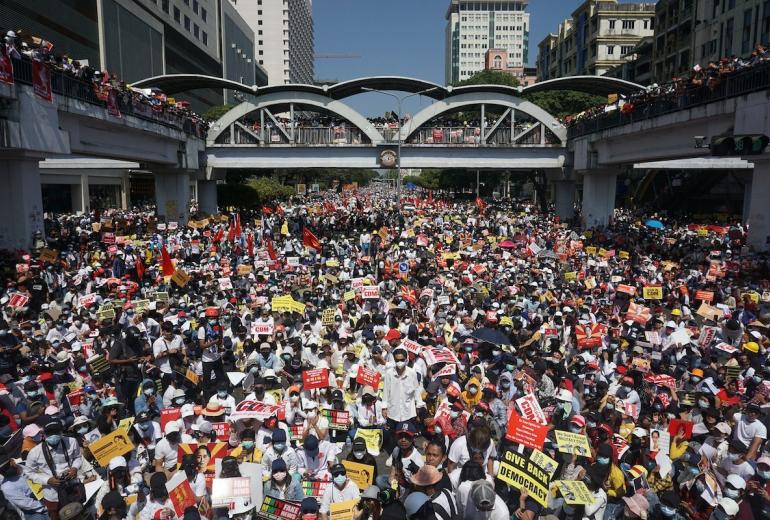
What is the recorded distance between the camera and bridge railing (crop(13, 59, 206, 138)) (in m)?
18.4

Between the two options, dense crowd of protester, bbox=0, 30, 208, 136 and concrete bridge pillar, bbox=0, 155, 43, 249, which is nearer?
dense crowd of protester, bbox=0, 30, 208, 136

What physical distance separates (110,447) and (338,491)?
2767mm

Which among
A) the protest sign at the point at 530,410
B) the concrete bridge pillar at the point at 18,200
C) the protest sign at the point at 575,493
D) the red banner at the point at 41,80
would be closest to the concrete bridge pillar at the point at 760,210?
the protest sign at the point at 530,410

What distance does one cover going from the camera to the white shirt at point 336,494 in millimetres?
5883

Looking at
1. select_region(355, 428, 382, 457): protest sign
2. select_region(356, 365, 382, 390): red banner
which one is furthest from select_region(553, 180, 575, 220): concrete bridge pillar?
select_region(355, 428, 382, 457): protest sign

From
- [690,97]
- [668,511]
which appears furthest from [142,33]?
[668,511]

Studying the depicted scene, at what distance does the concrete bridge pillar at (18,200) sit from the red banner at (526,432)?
1972 cm

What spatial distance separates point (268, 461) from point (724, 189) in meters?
48.7

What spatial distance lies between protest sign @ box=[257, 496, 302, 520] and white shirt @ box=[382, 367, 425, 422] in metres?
3.19

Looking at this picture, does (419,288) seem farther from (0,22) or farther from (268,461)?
(0,22)

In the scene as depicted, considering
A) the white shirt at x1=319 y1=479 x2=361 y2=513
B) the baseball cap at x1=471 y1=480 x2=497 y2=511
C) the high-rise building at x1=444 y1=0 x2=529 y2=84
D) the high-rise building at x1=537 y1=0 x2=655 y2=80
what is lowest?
the white shirt at x1=319 y1=479 x2=361 y2=513

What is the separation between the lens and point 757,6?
Result: 131 feet

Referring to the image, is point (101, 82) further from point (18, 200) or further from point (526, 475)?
point (526, 475)

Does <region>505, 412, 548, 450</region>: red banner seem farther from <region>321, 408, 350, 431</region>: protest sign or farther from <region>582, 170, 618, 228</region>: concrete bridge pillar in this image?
<region>582, 170, 618, 228</region>: concrete bridge pillar
